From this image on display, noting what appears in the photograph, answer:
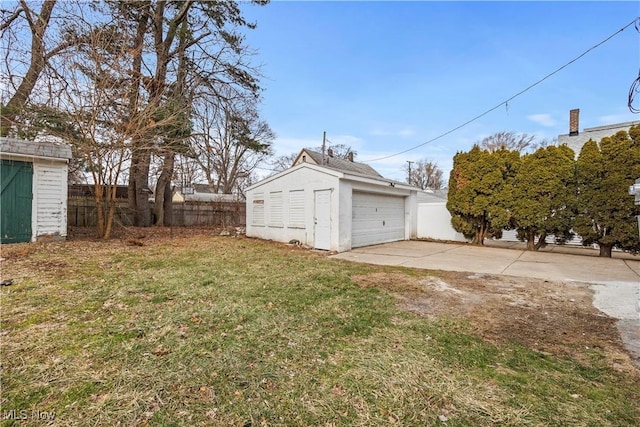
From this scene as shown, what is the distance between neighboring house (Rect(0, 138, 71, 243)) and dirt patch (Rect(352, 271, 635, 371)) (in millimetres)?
8690

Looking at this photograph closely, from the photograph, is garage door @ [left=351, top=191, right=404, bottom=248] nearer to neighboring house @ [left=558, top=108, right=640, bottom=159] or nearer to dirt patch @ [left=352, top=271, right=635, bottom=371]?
dirt patch @ [left=352, top=271, right=635, bottom=371]

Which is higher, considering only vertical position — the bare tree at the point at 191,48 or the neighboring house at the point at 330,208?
the bare tree at the point at 191,48

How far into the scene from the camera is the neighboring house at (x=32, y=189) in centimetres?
764

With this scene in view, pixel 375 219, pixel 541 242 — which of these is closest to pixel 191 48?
pixel 375 219

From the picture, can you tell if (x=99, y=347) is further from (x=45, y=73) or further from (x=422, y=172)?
(x=422, y=172)

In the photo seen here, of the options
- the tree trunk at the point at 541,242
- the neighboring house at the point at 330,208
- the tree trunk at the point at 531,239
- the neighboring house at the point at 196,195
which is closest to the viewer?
the neighboring house at the point at 330,208

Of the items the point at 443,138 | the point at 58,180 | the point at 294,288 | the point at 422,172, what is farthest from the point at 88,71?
the point at 422,172

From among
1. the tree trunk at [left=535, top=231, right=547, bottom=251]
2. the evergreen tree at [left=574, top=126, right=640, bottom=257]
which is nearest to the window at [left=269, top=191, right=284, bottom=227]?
the tree trunk at [left=535, top=231, right=547, bottom=251]

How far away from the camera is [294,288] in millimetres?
4820

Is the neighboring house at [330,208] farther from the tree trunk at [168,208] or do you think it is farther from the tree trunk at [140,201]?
the tree trunk at [168,208]

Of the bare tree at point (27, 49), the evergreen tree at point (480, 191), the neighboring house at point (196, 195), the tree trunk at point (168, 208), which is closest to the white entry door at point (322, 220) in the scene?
the evergreen tree at point (480, 191)

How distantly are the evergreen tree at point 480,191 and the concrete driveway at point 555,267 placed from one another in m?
1.74

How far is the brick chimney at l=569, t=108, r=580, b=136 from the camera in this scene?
1459 cm

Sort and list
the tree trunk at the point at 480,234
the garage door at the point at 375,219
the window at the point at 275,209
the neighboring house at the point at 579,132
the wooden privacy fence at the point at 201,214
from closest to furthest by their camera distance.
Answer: the garage door at the point at 375,219, the window at the point at 275,209, the tree trunk at the point at 480,234, the neighboring house at the point at 579,132, the wooden privacy fence at the point at 201,214
